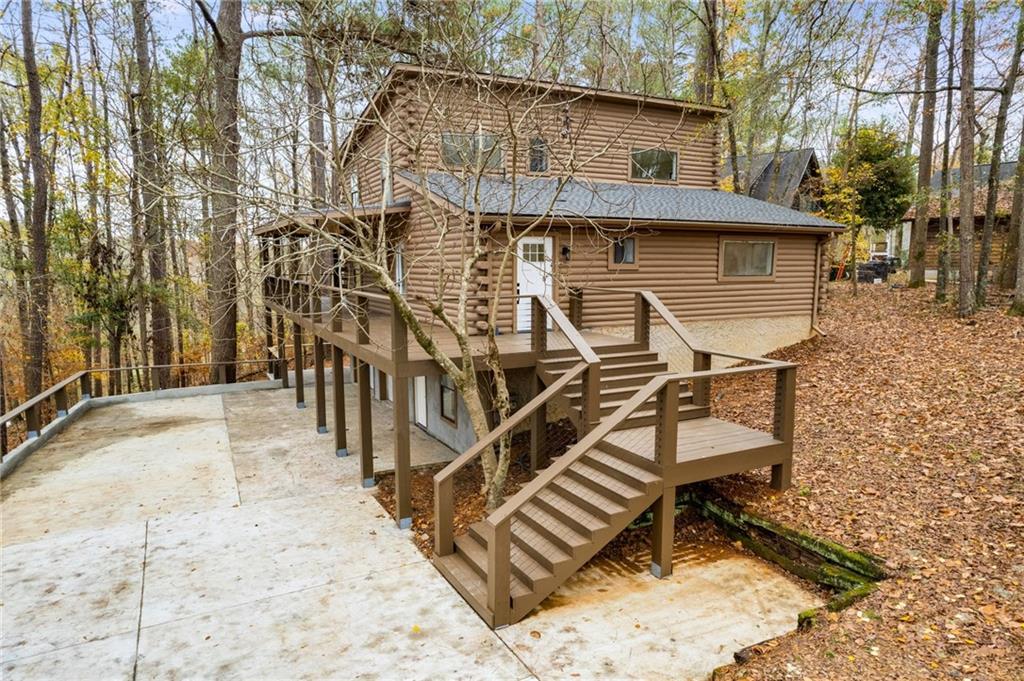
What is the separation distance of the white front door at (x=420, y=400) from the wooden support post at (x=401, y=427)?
4659 mm

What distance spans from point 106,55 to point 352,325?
46.1 ft

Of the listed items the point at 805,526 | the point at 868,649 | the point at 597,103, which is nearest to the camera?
the point at 868,649

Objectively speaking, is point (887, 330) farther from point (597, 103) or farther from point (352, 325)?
point (352, 325)

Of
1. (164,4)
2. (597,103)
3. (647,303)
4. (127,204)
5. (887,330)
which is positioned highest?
(164,4)

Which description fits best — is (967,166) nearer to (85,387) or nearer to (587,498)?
(587,498)

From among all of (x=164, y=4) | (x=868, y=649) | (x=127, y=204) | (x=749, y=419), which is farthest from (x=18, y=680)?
(x=127, y=204)

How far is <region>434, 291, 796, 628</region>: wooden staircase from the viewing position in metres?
5.92

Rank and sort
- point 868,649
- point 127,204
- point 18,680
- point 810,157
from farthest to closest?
1. point 810,157
2. point 127,204
3. point 18,680
4. point 868,649

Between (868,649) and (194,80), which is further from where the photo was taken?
(194,80)

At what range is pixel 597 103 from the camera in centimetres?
1426

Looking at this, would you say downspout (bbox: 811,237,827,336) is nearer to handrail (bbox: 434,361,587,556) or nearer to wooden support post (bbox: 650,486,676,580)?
wooden support post (bbox: 650,486,676,580)

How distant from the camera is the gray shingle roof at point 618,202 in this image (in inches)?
427

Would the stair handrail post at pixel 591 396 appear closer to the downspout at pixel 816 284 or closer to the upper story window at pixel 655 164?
the upper story window at pixel 655 164

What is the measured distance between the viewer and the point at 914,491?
22.9ft
